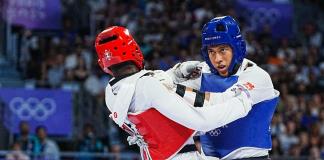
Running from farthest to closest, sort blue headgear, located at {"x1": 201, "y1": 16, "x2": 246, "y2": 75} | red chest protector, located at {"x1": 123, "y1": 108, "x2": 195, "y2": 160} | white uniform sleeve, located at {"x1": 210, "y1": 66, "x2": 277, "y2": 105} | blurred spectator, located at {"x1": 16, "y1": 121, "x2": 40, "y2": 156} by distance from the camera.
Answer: blurred spectator, located at {"x1": 16, "y1": 121, "x2": 40, "y2": 156} < blue headgear, located at {"x1": 201, "y1": 16, "x2": 246, "y2": 75} < white uniform sleeve, located at {"x1": 210, "y1": 66, "x2": 277, "y2": 105} < red chest protector, located at {"x1": 123, "y1": 108, "x2": 195, "y2": 160}

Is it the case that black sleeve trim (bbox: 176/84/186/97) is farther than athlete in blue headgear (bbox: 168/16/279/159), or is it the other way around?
athlete in blue headgear (bbox: 168/16/279/159)

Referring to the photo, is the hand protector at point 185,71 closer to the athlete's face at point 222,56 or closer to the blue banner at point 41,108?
the athlete's face at point 222,56

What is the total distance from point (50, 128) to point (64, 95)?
690 millimetres

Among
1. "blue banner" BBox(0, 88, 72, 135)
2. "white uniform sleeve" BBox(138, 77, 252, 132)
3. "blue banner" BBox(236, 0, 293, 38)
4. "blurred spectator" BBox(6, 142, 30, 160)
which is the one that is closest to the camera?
"white uniform sleeve" BBox(138, 77, 252, 132)

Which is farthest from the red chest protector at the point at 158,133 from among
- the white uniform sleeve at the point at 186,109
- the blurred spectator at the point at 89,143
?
the blurred spectator at the point at 89,143

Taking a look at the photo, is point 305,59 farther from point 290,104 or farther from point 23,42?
point 23,42

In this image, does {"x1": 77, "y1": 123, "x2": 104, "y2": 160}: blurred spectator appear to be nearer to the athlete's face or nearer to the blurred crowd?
the blurred crowd

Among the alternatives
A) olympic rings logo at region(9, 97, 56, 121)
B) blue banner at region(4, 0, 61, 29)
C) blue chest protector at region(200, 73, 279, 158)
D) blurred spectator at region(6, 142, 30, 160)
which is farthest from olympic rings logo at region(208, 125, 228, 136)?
blue banner at region(4, 0, 61, 29)

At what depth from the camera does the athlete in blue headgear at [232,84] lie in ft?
18.2

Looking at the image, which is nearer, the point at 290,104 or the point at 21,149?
the point at 21,149

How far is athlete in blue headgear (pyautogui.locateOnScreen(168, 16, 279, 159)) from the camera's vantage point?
5.55 meters

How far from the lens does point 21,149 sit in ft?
42.7

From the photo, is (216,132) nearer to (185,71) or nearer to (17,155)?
(185,71)

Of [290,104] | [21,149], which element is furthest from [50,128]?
[290,104]
